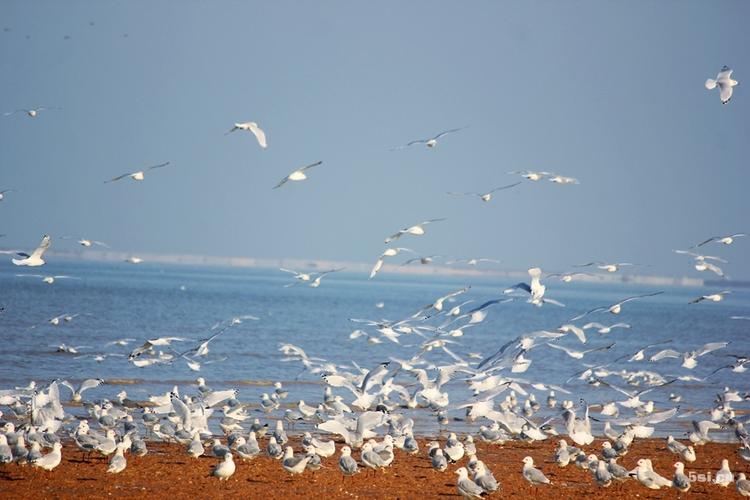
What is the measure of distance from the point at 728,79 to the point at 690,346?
38.8 m

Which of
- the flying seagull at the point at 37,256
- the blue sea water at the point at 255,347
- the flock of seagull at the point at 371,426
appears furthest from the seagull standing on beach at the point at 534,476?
the flying seagull at the point at 37,256

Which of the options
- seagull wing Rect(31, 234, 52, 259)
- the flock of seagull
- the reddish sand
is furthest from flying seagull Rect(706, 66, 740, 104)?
seagull wing Rect(31, 234, 52, 259)

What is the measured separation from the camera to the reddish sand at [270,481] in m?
14.5

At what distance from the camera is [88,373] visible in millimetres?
30375

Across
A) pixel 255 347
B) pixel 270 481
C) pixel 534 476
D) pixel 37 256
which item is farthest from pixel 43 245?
pixel 255 347

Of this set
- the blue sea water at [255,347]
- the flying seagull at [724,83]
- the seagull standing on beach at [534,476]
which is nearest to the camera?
the seagull standing on beach at [534,476]

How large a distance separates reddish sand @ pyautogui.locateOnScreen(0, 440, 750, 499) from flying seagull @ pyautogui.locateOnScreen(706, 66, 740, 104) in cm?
657

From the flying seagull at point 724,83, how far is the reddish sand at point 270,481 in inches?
259

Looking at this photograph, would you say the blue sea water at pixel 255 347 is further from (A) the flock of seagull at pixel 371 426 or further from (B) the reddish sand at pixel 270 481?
(B) the reddish sand at pixel 270 481

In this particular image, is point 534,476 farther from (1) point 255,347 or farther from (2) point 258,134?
(1) point 255,347

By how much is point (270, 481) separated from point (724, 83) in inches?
435

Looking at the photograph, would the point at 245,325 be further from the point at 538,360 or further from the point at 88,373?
the point at 88,373

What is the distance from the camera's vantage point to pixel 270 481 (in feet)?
51.1

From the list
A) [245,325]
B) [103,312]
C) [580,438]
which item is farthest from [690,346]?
[580,438]
